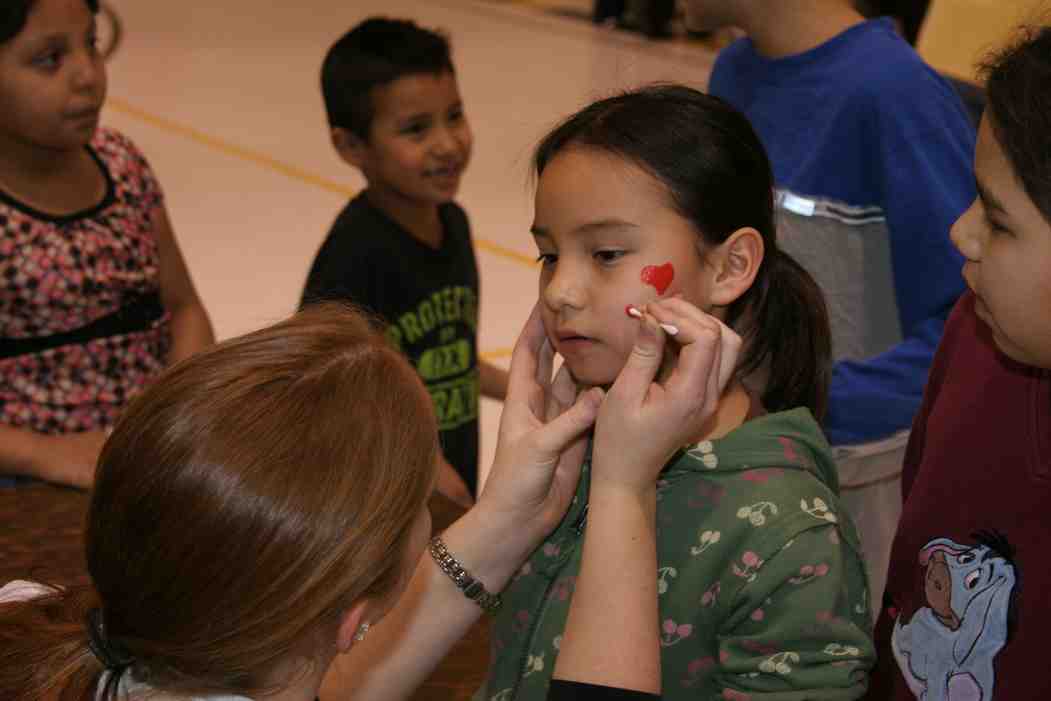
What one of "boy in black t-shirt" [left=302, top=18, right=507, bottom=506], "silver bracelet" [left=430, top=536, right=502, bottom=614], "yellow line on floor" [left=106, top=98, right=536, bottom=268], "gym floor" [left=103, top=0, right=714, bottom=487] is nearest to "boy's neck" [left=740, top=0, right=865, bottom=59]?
"boy in black t-shirt" [left=302, top=18, right=507, bottom=506]

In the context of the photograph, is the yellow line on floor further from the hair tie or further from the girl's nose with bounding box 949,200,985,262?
the hair tie

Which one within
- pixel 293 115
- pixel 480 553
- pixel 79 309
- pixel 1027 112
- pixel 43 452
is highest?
pixel 1027 112

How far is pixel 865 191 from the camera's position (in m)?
1.79

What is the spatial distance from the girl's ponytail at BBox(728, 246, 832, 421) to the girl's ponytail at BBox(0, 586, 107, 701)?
68 cm

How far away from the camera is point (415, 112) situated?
7.76 ft

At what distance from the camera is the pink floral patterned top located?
201 cm

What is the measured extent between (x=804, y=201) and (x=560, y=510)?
713mm

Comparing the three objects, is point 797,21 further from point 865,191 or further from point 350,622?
point 350,622

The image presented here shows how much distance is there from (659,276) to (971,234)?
0.29 metres

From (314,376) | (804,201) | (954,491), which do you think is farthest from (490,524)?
(804,201)

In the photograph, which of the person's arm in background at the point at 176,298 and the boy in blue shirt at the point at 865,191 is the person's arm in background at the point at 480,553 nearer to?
the boy in blue shirt at the point at 865,191

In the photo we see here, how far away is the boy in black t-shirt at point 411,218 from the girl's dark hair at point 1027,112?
1232mm

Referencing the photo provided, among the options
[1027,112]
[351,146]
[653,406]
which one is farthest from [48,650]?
[351,146]

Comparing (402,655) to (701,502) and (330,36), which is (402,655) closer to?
(701,502)
